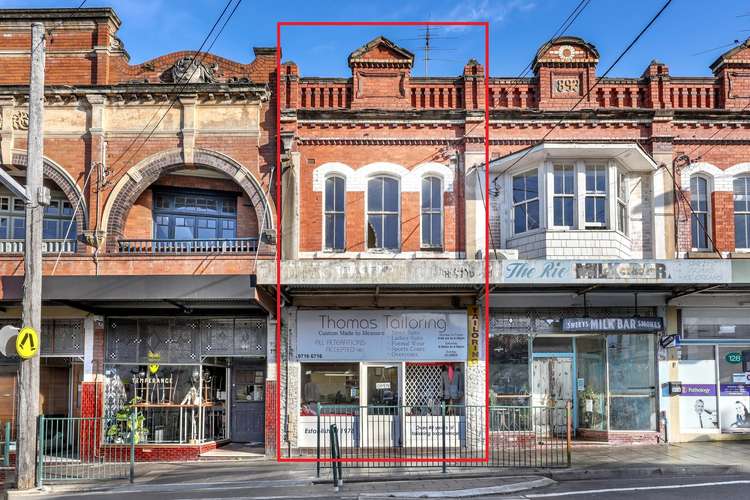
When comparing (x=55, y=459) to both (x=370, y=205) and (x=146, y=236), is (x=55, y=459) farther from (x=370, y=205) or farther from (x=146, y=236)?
(x=370, y=205)

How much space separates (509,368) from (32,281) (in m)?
10.8

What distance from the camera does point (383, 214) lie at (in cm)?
1973

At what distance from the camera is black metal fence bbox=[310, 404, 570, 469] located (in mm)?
16266

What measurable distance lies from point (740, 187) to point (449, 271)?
26.7 feet

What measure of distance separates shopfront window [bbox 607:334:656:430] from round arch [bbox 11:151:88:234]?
13.0 metres

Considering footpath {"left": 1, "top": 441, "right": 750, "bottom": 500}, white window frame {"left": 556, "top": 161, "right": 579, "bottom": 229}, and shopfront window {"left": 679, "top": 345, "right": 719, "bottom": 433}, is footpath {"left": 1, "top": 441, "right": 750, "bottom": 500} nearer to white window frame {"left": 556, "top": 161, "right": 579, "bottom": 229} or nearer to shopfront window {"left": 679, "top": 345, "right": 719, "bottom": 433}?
shopfront window {"left": 679, "top": 345, "right": 719, "bottom": 433}

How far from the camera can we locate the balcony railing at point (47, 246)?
62.8 feet

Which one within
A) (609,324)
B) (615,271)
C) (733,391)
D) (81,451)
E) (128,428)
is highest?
(615,271)

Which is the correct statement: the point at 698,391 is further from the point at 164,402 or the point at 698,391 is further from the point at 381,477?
the point at 164,402

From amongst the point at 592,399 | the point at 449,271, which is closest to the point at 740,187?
the point at 592,399

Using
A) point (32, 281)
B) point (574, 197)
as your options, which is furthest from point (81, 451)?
point (574, 197)

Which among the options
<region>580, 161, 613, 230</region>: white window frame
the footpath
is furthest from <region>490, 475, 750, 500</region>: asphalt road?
<region>580, 161, 613, 230</region>: white window frame

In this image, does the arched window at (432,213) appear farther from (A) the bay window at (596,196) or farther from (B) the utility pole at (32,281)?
(B) the utility pole at (32,281)

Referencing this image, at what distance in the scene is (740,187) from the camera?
65.3ft
